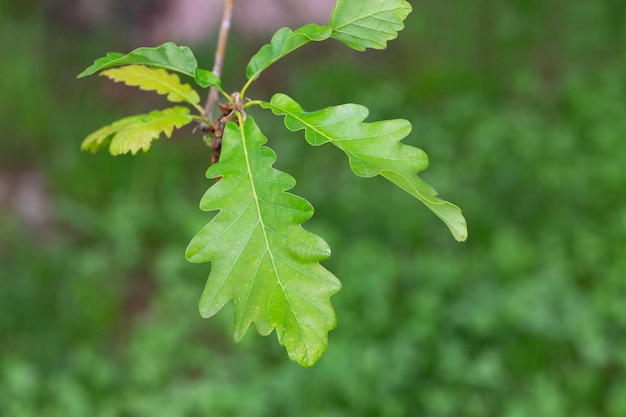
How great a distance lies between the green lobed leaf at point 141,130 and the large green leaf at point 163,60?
0.23 ft

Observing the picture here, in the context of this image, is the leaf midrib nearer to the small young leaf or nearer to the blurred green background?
the small young leaf

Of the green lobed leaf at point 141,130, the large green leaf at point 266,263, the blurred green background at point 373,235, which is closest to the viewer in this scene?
the large green leaf at point 266,263

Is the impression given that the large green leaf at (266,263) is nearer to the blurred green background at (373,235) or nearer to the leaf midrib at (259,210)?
the leaf midrib at (259,210)

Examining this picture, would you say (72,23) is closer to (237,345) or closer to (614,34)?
(237,345)

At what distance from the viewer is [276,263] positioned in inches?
40.2

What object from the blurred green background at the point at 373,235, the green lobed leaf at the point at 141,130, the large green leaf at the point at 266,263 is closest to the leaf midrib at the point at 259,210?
the large green leaf at the point at 266,263

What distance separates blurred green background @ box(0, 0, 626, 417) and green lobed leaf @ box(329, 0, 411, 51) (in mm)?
1864

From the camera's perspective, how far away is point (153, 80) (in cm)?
131

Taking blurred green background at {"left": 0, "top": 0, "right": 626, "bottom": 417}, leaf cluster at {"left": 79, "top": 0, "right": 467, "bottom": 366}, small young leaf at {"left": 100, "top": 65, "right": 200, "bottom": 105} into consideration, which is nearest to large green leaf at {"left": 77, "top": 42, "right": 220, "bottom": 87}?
leaf cluster at {"left": 79, "top": 0, "right": 467, "bottom": 366}

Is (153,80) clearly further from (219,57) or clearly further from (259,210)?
(259,210)

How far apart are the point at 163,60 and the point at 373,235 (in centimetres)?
257

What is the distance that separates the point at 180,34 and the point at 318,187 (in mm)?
1403

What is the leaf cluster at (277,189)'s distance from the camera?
3.32 feet

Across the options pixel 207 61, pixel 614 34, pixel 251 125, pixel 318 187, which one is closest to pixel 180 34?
pixel 207 61
